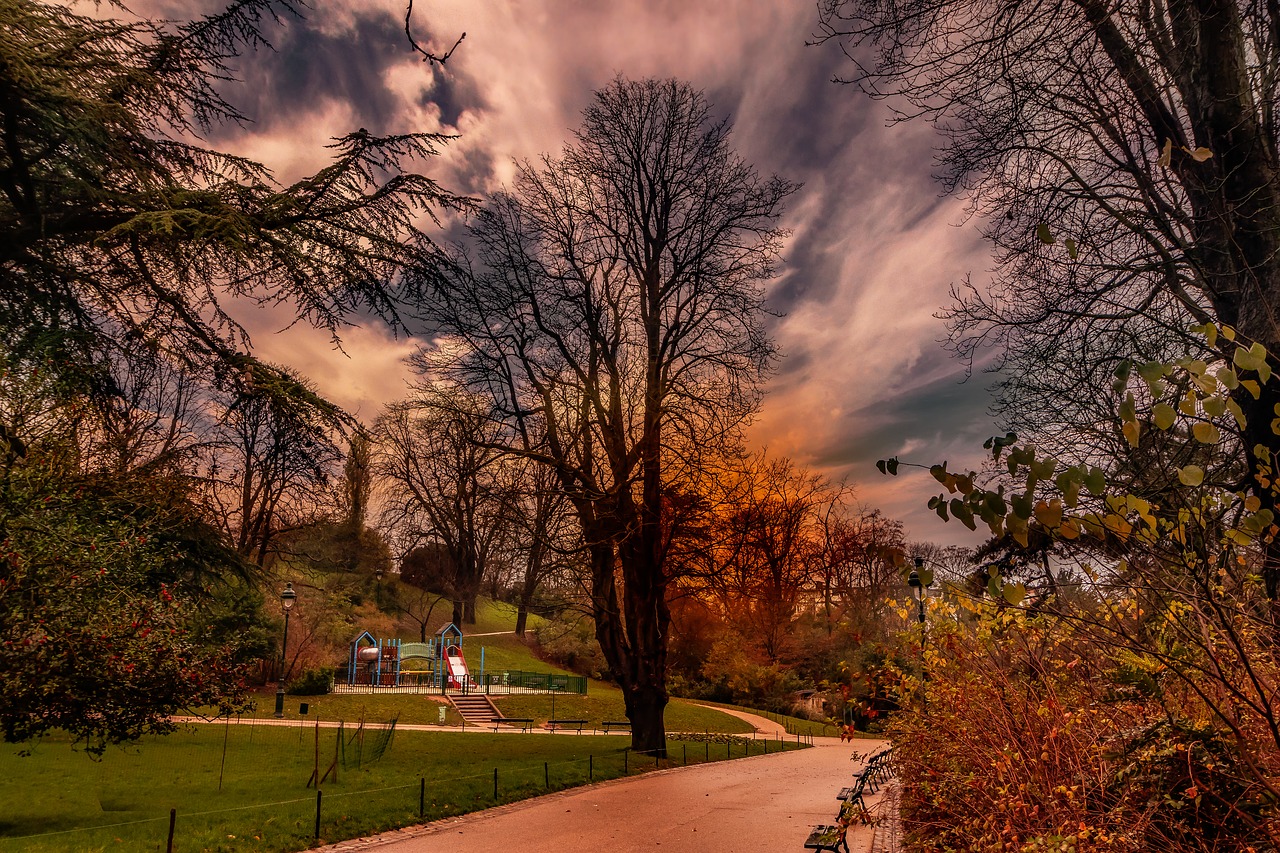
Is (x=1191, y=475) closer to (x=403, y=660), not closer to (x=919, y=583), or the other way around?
(x=919, y=583)

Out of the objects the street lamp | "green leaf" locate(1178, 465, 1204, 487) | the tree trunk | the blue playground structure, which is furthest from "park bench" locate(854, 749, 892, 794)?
the blue playground structure

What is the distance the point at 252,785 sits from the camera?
14.6m

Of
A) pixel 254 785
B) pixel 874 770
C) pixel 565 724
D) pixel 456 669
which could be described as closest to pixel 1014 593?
pixel 874 770

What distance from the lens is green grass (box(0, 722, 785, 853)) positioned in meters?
10.1

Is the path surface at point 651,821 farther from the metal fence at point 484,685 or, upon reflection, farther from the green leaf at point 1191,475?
the metal fence at point 484,685

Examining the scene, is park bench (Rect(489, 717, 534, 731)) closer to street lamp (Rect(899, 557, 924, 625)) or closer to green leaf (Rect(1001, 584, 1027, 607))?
street lamp (Rect(899, 557, 924, 625))

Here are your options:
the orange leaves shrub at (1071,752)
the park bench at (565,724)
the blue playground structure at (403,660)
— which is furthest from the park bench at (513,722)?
the orange leaves shrub at (1071,752)

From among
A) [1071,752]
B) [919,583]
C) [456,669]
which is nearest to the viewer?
[1071,752]

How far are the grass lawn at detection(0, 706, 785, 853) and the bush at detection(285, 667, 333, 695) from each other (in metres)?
8.70

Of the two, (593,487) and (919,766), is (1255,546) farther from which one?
(593,487)

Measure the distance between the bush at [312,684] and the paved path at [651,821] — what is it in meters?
19.9

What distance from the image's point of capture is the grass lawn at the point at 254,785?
33.3 ft

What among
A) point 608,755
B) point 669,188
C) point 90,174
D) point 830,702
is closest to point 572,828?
point 608,755

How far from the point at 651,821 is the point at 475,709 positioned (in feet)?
71.7
